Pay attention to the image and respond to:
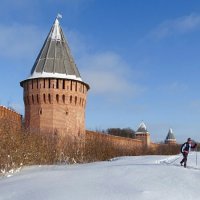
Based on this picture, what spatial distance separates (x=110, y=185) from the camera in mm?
6523

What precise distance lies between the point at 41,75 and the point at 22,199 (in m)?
13.4

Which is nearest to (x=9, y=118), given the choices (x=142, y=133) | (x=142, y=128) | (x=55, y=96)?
(x=55, y=96)

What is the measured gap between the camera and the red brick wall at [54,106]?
1861 cm

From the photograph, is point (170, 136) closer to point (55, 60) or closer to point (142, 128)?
point (142, 128)

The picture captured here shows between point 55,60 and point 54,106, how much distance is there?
7.44 feet

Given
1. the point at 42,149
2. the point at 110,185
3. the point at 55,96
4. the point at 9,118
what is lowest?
the point at 110,185

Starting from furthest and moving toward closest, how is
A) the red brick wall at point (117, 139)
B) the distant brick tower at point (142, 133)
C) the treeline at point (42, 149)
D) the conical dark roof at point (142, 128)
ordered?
1. the conical dark roof at point (142, 128)
2. the distant brick tower at point (142, 133)
3. the red brick wall at point (117, 139)
4. the treeline at point (42, 149)

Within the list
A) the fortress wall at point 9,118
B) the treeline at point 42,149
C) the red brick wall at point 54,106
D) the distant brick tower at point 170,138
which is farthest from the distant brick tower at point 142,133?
the fortress wall at point 9,118

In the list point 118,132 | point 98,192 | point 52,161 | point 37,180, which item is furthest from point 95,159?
point 118,132

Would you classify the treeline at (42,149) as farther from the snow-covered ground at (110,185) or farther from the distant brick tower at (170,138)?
the distant brick tower at (170,138)

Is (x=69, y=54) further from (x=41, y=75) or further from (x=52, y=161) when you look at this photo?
(x=52, y=161)

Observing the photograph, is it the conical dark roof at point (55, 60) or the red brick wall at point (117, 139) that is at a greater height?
the conical dark roof at point (55, 60)

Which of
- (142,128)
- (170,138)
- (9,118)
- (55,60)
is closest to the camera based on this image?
(9,118)

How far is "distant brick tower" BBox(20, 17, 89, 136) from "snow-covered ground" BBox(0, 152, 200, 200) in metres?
10.8
